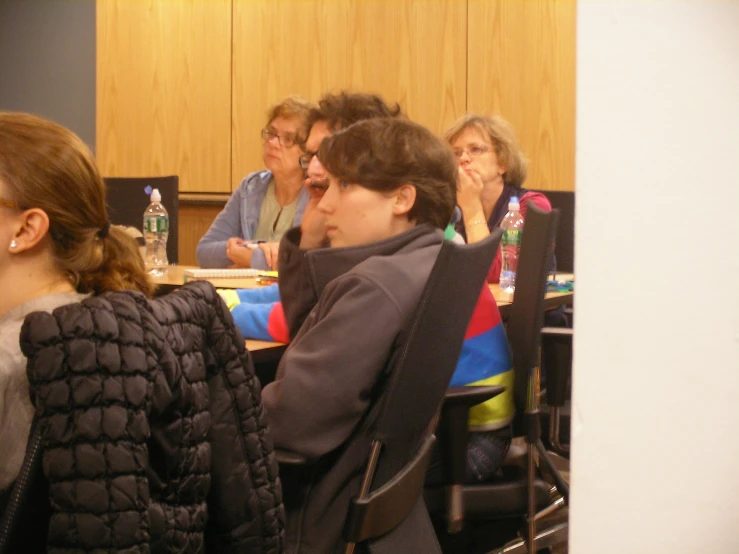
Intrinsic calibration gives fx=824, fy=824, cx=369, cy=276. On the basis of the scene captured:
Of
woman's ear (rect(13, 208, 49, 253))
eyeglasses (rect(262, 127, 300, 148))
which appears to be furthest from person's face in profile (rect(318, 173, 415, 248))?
eyeglasses (rect(262, 127, 300, 148))

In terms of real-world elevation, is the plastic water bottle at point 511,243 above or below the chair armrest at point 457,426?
above

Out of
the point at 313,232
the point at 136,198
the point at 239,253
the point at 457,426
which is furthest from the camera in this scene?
the point at 136,198

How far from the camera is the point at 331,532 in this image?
1.29m

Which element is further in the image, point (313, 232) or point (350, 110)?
point (350, 110)

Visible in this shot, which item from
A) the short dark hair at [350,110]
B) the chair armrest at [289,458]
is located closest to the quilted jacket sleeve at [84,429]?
the chair armrest at [289,458]

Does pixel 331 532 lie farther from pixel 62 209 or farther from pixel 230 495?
pixel 62 209

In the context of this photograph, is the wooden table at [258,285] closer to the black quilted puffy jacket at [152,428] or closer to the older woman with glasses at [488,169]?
the older woman with glasses at [488,169]

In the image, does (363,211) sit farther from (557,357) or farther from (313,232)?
(557,357)

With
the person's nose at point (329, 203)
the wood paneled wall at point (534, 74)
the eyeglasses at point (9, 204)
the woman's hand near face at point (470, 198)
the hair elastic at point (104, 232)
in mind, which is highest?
the wood paneled wall at point (534, 74)

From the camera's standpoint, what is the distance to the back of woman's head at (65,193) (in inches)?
44.7

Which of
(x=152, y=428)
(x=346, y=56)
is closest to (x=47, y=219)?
(x=152, y=428)

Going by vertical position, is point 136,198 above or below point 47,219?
above

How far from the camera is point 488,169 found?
3039mm

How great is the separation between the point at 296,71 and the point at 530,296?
3533 millimetres
